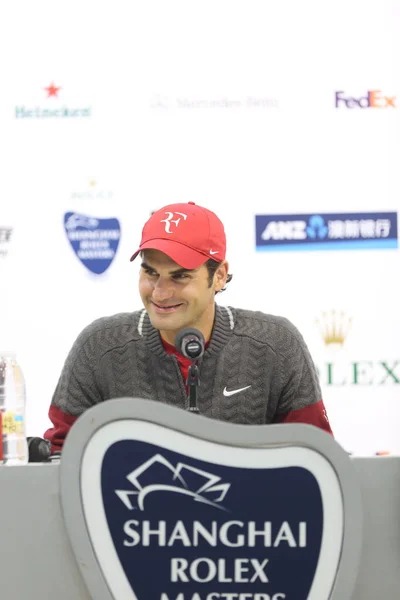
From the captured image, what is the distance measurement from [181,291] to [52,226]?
5.39 ft

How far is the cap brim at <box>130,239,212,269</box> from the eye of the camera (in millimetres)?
1945

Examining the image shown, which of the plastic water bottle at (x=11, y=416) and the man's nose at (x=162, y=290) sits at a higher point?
the man's nose at (x=162, y=290)

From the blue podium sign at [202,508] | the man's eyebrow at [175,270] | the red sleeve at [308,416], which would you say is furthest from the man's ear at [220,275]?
the blue podium sign at [202,508]

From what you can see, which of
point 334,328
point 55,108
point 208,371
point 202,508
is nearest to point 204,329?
point 208,371

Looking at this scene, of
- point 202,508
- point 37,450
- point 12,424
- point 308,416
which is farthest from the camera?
point 308,416

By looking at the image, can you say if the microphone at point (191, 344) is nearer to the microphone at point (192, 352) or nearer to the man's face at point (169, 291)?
the microphone at point (192, 352)

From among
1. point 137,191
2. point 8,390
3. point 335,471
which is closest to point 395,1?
point 137,191

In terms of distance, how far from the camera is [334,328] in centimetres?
349

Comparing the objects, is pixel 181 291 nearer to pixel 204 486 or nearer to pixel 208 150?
pixel 204 486

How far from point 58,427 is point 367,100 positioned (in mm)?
2058

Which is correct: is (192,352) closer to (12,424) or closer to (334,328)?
(12,424)

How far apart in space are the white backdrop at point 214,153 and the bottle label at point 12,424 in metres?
1.92

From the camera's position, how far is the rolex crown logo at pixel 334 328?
3.49 meters

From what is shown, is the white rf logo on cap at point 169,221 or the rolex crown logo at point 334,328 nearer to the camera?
the white rf logo on cap at point 169,221
